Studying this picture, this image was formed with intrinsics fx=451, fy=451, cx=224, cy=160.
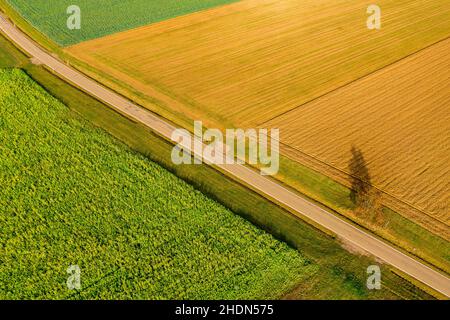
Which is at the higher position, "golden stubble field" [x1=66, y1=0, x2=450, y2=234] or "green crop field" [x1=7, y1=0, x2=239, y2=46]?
"green crop field" [x1=7, y1=0, x2=239, y2=46]

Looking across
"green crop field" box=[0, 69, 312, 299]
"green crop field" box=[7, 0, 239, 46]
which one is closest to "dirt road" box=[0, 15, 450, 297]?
"green crop field" box=[0, 69, 312, 299]

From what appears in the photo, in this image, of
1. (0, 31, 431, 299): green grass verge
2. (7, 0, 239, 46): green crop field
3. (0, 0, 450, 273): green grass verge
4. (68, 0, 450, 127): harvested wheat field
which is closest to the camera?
(0, 31, 431, 299): green grass verge

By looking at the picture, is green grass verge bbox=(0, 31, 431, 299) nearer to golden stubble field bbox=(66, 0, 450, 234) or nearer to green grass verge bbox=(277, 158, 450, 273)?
green grass verge bbox=(277, 158, 450, 273)

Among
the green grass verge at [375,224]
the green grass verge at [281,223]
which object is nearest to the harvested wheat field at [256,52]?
the green grass verge at [281,223]

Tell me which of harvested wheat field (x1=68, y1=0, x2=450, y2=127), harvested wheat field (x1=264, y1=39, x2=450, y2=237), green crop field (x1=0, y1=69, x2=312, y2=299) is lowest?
green crop field (x1=0, y1=69, x2=312, y2=299)

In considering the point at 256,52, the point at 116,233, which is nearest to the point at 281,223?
the point at 116,233

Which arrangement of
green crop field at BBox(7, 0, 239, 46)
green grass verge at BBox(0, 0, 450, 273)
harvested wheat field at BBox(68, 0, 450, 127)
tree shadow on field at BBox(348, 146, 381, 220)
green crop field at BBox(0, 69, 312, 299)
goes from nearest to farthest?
green crop field at BBox(0, 69, 312, 299) → green grass verge at BBox(0, 0, 450, 273) → tree shadow on field at BBox(348, 146, 381, 220) → harvested wheat field at BBox(68, 0, 450, 127) → green crop field at BBox(7, 0, 239, 46)
